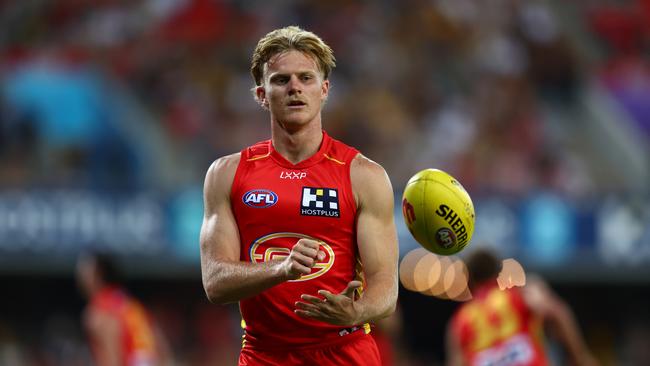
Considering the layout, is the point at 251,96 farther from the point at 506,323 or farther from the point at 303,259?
the point at 303,259

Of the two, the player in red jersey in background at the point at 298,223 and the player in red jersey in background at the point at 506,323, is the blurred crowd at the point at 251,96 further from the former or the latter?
the player in red jersey in background at the point at 298,223

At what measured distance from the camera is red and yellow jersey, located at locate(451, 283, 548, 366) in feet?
25.7

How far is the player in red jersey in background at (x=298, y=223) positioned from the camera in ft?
15.4

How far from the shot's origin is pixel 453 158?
1279 cm

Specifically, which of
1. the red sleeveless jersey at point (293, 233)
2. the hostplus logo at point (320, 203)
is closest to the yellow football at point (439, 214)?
the red sleeveless jersey at point (293, 233)

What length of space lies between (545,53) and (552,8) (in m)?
1.25

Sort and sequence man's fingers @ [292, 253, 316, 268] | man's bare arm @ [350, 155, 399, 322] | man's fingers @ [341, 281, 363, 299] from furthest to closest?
1. man's bare arm @ [350, 155, 399, 322]
2. man's fingers @ [341, 281, 363, 299]
3. man's fingers @ [292, 253, 316, 268]

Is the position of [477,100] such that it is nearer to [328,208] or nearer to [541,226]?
[541,226]

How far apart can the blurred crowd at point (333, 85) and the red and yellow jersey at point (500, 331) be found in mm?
4156

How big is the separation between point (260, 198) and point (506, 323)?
3680 millimetres

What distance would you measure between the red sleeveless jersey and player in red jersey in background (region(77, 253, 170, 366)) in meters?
4.61

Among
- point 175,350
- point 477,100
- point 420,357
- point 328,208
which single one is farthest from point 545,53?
point 328,208

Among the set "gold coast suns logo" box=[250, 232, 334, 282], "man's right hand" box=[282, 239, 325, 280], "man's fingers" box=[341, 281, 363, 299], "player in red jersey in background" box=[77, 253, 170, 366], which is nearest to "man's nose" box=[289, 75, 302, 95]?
"gold coast suns logo" box=[250, 232, 334, 282]

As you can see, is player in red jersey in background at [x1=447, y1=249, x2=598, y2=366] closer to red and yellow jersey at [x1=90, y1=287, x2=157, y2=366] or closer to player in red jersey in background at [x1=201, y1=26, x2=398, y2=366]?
red and yellow jersey at [x1=90, y1=287, x2=157, y2=366]
